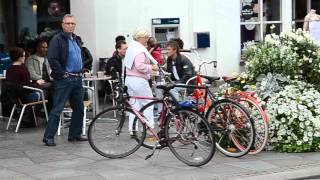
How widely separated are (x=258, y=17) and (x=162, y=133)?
8.72 meters

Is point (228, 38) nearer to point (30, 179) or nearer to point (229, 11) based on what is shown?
point (229, 11)

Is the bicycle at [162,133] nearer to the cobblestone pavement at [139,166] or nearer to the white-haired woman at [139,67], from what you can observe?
the cobblestone pavement at [139,166]

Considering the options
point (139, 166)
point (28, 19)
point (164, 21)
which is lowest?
point (139, 166)

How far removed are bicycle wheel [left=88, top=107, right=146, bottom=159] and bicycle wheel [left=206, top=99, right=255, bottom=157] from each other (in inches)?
37.2

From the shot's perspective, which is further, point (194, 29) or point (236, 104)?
point (194, 29)

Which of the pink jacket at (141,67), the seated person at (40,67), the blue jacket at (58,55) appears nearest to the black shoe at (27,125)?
the seated person at (40,67)

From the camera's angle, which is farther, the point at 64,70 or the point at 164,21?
the point at 164,21

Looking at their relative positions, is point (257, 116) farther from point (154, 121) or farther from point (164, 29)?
point (164, 29)

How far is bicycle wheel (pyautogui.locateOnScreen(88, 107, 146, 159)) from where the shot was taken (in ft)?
25.7

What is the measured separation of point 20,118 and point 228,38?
256 inches

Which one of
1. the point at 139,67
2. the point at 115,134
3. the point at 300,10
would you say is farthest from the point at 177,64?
the point at 300,10

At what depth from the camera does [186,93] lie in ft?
28.8

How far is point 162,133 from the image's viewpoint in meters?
7.63

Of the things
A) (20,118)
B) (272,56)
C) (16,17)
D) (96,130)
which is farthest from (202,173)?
(16,17)
